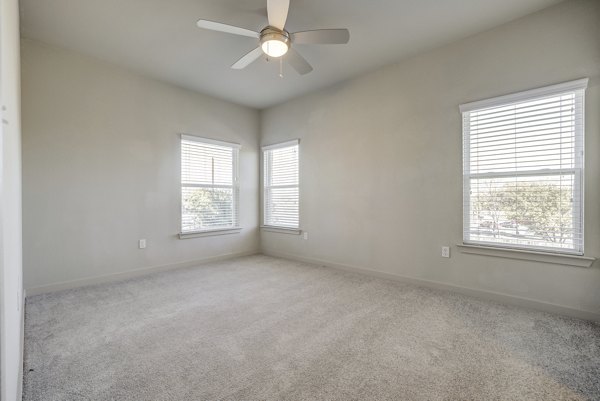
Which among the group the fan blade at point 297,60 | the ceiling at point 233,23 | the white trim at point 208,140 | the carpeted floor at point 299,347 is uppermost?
the ceiling at point 233,23

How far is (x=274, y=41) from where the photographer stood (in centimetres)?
247

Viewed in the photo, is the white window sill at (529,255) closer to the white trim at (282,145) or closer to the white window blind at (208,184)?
the white trim at (282,145)

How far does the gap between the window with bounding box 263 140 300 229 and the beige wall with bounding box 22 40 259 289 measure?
3.89 ft

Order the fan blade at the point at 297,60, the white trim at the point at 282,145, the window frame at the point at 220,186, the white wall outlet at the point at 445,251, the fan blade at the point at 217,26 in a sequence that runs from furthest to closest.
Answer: the white trim at the point at 282,145, the window frame at the point at 220,186, the white wall outlet at the point at 445,251, the fan blade at the point at 297,60, the fan blade at the point at 217,26

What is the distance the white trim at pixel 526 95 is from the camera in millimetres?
2475

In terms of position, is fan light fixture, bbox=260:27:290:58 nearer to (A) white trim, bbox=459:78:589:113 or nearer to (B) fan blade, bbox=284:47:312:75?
(B) fan blade, bbox=284:47:312:75

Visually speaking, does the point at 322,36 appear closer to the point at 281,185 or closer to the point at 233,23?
the point at 233,23

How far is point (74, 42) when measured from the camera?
3.13 meters

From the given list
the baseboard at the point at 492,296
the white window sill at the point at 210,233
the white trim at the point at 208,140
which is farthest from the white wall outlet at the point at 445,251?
the white trim at the point at 208,140

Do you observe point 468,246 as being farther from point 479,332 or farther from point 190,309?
point 190,309

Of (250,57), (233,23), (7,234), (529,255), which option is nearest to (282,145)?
(250,57)

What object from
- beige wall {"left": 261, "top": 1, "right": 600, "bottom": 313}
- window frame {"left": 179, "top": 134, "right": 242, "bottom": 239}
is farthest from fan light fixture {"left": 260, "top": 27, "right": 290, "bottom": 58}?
window frame {"left": 179, "top": 134, "right": 242, "bottom": 239}

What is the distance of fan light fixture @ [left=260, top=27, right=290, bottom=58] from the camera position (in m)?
2.42

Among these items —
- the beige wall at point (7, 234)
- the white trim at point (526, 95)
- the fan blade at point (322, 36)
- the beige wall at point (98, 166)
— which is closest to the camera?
the beige wall at point (7, 234)
